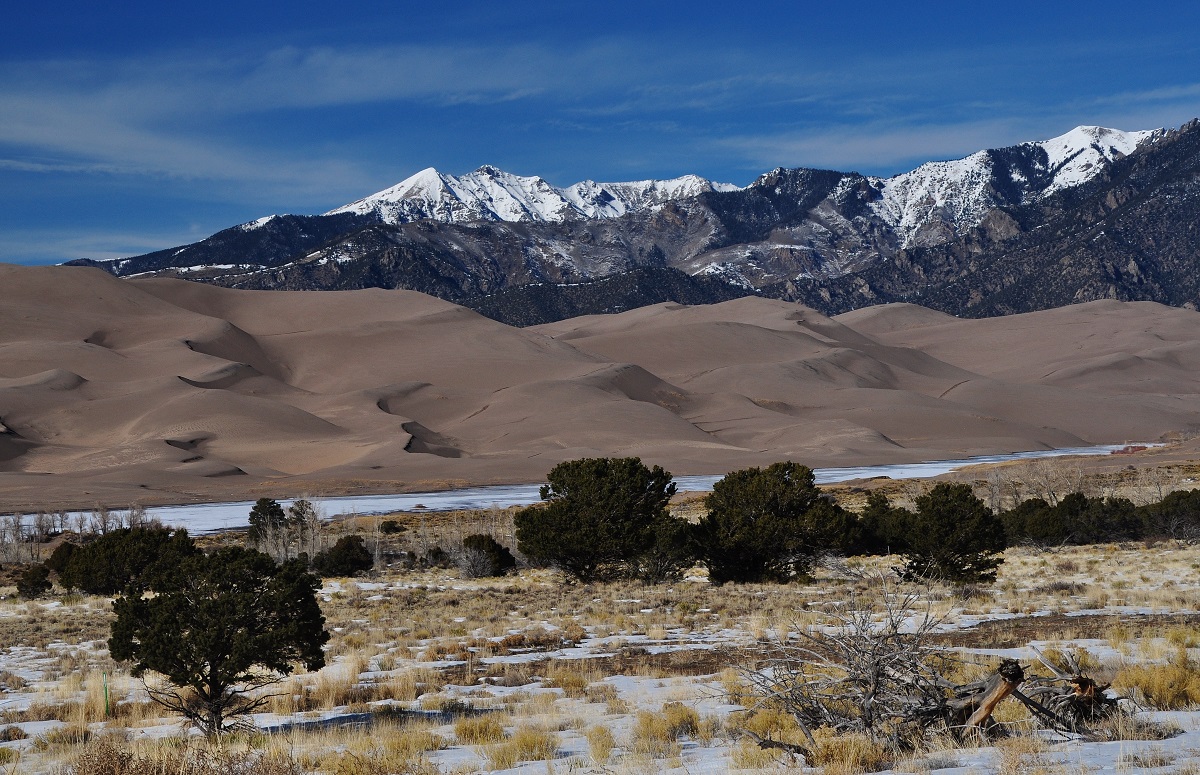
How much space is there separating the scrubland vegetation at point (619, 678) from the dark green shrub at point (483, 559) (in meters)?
7.28

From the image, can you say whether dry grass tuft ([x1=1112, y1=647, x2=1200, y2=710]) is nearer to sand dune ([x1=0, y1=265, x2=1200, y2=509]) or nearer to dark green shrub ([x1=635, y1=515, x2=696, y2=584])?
dark green shrub ([x1=635, y1=515, x2=696, y2=584])

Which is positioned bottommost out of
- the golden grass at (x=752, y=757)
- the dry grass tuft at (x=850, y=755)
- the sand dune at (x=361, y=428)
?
the golden grass at (x=752, y=757)

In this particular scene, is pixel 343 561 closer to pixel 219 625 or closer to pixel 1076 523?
pixel 1076 523

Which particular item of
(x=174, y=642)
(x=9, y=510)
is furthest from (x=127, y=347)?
(x=174, y=642)

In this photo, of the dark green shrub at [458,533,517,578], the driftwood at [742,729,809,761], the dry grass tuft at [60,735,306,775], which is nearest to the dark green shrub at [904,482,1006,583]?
the dark green shrub at [458,533,517,578]

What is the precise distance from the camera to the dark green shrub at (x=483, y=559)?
43906mm

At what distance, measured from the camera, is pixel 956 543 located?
1242 inches

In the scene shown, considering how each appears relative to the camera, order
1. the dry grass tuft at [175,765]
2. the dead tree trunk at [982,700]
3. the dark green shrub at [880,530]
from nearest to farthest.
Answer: the dry grass tuft at [175,765]
the dead tree trunk at [982,700]
the dark green shrub at [880,530]

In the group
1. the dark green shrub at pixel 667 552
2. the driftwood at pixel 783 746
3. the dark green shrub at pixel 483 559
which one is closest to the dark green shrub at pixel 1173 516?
the dark green shrub at pixel 667 552

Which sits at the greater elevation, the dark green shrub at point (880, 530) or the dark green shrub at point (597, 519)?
the dark green shrub at point (597, 519)

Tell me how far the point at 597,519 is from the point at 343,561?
49.2 feet

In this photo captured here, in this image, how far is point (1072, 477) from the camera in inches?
3386

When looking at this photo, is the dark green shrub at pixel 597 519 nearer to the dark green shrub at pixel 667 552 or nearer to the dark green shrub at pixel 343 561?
the dark green shrub at pixel 667 552

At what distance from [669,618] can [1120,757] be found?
53.1ft
